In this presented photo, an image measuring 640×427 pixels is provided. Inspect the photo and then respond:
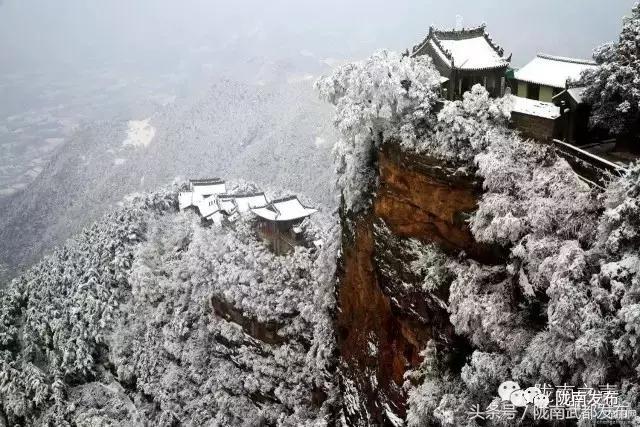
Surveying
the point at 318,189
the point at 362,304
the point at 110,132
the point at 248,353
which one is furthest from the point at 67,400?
the point at 110,132

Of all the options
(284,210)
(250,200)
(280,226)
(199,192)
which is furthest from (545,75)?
(199,192)

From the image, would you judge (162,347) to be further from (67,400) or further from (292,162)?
(292,162)

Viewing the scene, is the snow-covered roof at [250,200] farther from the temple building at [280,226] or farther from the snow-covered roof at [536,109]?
the snow-covered roof at [536,109]

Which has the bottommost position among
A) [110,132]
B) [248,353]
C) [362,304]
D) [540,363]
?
[110,132]

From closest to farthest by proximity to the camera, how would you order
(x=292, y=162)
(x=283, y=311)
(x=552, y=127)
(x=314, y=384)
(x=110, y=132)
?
(x=552, y=127) → (x=314, y=384) → (x=283, y=311) → (x=292, y=162) → (x=110, y=132)

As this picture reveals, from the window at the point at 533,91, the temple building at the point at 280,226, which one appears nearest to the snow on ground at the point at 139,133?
the temple building at the point at 280,226

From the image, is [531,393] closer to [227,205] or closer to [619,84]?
[619,84]

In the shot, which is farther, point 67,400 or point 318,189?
point 318,189

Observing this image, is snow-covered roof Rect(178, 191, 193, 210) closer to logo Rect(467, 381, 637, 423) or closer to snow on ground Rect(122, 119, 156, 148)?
logo Rect(467, 381, 637, 423)
